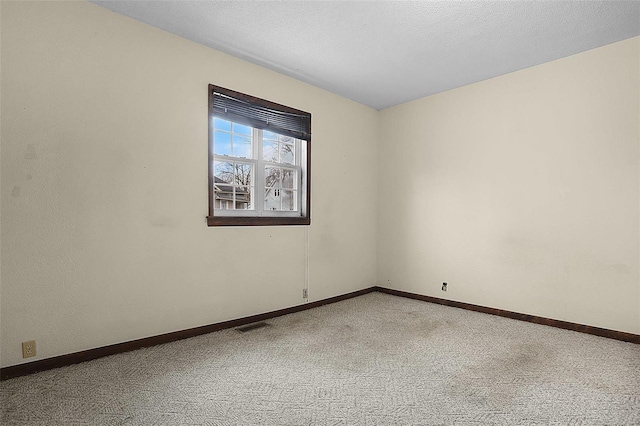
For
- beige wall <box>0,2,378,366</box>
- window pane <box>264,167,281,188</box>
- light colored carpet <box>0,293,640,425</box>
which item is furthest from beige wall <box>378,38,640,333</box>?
beige wall <box>0,2,378,366</box>

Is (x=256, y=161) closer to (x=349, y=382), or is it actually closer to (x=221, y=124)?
(x=221, y=124)

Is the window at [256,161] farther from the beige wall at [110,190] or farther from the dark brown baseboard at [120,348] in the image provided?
the dark brown baseboard at [120,348]

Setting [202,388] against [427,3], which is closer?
[202,388]

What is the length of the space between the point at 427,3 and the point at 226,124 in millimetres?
2137

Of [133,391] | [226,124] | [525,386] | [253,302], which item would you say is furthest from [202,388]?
[226,124]

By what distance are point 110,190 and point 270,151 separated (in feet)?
5.77

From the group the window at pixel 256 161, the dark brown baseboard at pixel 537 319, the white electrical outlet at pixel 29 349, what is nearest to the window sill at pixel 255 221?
the window at pixel 256 161

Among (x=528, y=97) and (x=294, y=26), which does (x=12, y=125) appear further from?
(x=528, y=97)

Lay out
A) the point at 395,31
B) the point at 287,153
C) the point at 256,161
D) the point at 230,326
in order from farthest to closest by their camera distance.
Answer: the point at 287,153
the point at 256,161
the point at 230,326
the point at 395,31

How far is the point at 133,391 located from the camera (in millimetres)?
2203

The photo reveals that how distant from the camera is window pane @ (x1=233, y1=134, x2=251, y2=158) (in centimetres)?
372

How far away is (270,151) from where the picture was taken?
4062 millimetres

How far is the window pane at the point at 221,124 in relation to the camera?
11.6 feet

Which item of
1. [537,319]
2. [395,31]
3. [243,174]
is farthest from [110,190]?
[537,319]
